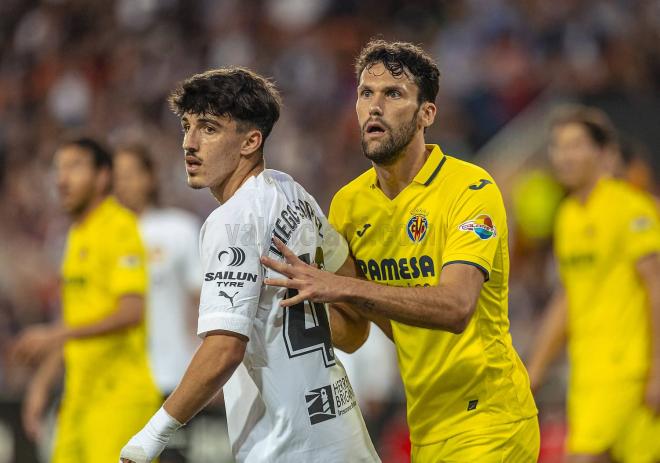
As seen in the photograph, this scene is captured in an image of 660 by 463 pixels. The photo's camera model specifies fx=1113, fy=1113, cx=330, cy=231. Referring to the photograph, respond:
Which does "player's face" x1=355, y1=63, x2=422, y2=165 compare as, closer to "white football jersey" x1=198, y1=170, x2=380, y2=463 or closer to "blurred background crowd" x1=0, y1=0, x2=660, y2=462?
"white football jersey" x1=198, y1=170, x2=380, y2=463

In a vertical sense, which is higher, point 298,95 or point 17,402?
point 298,95

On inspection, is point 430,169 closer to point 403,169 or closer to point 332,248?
point 403,169

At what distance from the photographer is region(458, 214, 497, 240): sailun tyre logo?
4.19 m

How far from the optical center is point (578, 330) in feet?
22.5

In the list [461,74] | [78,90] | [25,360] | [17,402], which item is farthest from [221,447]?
[78,90]

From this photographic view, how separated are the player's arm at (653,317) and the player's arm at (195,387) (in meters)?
3.50

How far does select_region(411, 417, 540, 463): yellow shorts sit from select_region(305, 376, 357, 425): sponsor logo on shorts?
0.55 metres

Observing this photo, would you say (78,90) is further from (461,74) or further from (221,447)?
(221,447)

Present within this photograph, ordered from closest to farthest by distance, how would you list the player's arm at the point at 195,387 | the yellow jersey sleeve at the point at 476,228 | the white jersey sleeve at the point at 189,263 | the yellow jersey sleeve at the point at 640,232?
the player's arm at the point at 195,387 → the yellow jersey sleeve at the point at 476,228 → the yellow jersey sleeve at the point at 640,232 → the white jersey sleeve at the point at 189,263

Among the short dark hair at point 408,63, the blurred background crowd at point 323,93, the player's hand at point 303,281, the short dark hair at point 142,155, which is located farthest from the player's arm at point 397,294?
the blurred background crowd at point 323,93

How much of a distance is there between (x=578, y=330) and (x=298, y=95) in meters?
8.13

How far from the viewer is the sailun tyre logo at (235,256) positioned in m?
3.72

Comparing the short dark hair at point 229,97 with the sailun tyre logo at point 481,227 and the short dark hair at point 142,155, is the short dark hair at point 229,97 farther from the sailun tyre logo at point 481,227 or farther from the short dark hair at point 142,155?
the short dark hair at point 142,155

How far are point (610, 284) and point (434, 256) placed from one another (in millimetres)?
2672
